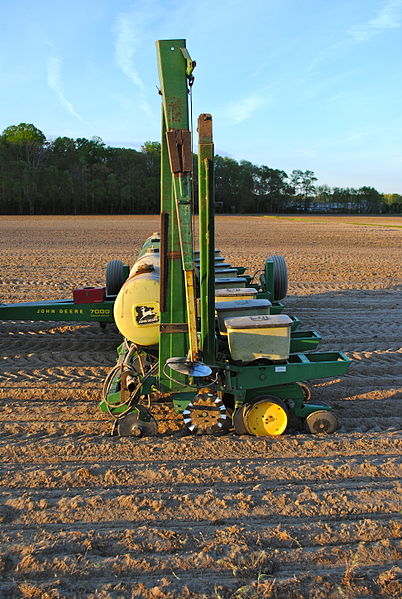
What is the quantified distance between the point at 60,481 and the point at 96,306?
2.99 metres

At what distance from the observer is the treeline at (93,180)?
5841 cm

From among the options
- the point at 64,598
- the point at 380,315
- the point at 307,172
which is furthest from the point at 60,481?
the point at 307,172

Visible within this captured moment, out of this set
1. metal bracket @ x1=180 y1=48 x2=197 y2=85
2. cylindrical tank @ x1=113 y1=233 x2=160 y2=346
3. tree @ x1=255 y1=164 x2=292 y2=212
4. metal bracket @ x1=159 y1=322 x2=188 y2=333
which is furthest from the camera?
tree @ x1=255 y1=164 x2=292 y2=212

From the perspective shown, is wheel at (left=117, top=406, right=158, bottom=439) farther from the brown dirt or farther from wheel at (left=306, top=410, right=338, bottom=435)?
wheel at (left=306, top=410, right=338, bottom=435)

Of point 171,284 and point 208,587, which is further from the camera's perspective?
point 171,284

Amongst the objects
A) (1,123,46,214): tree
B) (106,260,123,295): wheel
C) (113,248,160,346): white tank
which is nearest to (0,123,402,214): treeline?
(1,123,46,214): tree

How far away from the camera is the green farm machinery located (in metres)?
3.96

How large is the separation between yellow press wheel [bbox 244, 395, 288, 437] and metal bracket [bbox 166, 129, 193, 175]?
206 centimetres

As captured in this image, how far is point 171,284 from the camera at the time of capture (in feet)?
14.0

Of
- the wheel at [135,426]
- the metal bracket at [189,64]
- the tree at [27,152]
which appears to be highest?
the tree at [27,152]

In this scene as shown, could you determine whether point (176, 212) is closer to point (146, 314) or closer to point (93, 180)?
point (146, 314)

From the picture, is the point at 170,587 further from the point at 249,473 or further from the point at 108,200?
the point at 108,200

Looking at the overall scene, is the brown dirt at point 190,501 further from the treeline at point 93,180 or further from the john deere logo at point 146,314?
the treeline at point 93,180

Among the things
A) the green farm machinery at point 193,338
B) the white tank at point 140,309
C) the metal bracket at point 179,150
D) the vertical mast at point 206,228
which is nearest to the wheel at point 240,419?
the green farm machinery at point 193,338
